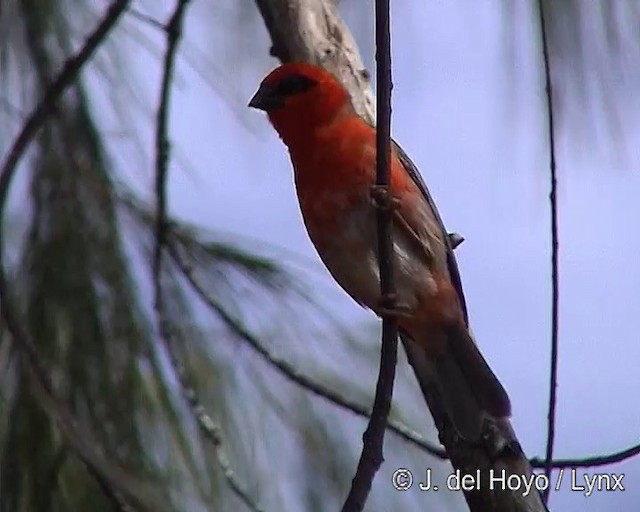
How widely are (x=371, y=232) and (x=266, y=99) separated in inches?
15.8

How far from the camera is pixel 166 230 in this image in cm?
183

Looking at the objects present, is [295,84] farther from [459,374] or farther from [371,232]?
[459,374]

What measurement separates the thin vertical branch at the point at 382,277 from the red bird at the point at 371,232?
1.27 ft

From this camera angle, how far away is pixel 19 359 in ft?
5.58

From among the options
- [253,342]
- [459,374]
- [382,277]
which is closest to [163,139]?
[253,342]

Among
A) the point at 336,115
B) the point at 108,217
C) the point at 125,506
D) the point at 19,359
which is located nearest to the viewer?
the point at 125,506

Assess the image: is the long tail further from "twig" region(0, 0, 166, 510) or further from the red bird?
"twig" region(0, 0, 166, 510)

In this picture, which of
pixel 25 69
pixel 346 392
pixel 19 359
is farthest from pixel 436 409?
pixel 25 69

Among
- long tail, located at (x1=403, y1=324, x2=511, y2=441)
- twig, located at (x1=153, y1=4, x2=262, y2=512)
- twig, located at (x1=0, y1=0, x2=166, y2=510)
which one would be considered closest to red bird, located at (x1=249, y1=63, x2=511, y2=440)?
long tail, located at (x1=403, y1=324, x2=511, y2=441)

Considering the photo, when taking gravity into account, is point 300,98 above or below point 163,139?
above

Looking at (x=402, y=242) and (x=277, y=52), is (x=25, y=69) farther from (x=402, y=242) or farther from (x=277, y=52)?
(x=402, y=242)

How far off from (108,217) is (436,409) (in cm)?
67

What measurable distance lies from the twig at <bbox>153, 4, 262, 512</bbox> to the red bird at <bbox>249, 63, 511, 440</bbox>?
29cm

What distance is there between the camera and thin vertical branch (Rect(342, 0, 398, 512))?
4.33ft
